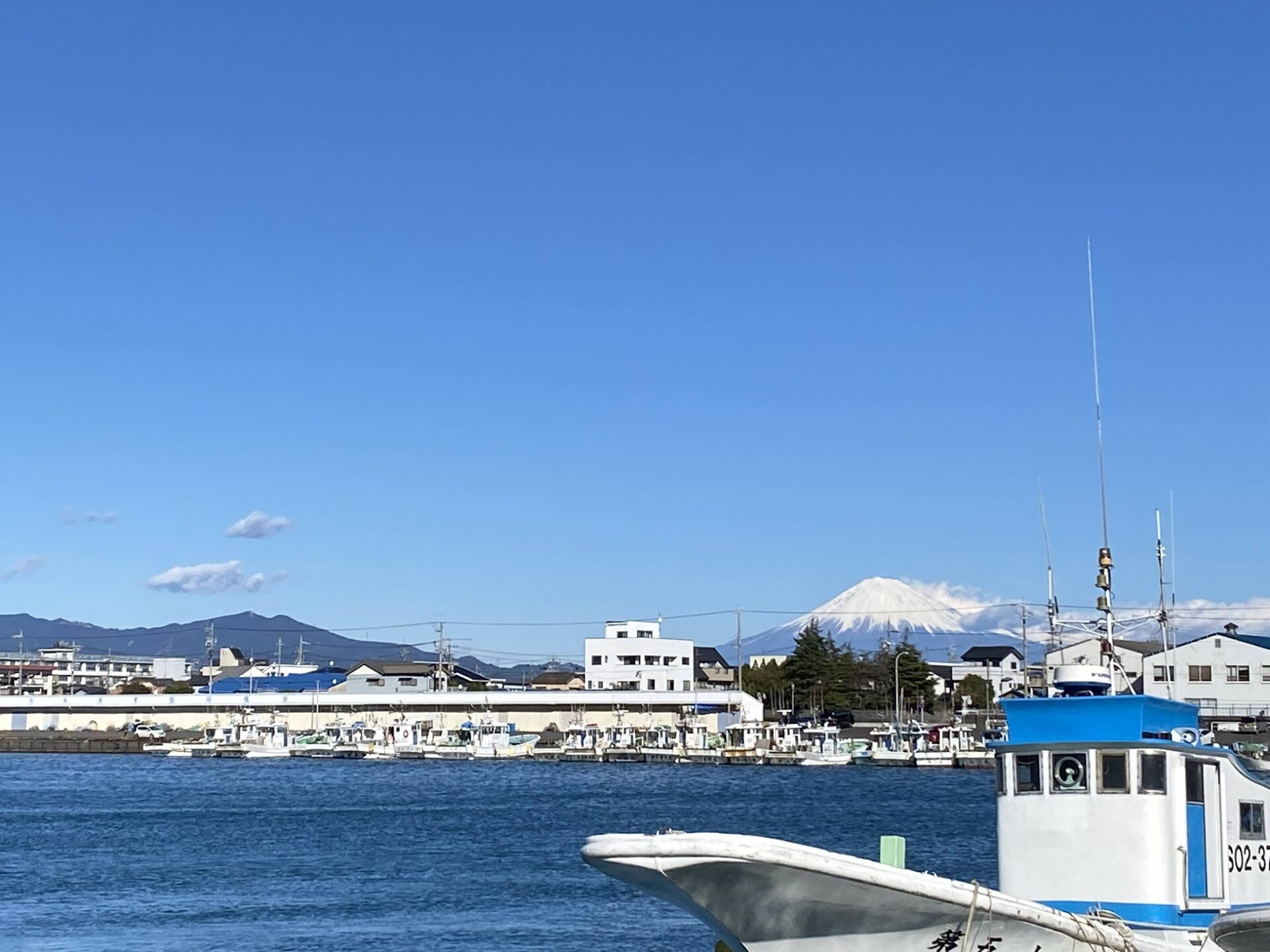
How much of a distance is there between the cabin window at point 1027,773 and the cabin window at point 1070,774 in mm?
197

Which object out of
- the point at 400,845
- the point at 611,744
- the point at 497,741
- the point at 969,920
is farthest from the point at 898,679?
the point at 969,920

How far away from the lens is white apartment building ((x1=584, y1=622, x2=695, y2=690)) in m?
154

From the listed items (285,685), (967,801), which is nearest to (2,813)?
(967,801)

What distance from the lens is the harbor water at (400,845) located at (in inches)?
1406

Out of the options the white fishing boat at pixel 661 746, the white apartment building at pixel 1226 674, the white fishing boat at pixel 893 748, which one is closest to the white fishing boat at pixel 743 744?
the white fishing boat at pixel 661 746

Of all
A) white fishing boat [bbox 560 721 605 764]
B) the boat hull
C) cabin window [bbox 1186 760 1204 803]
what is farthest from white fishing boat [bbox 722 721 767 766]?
the boat hull

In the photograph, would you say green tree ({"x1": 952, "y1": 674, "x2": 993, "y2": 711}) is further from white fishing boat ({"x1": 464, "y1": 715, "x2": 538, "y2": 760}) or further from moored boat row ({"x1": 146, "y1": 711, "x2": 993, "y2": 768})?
white fishing boat ({"x1": 464, "y1": 715, "x2": 538, "y2": 760})

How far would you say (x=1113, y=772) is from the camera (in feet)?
57.8

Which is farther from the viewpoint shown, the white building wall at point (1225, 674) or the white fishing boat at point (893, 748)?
the white fishing boat at point (893, 748)

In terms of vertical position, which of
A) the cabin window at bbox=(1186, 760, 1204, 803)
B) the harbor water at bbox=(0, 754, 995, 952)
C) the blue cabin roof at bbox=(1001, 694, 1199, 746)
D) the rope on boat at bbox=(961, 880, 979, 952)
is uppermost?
the blue cabin roof at bbox=(1001, 694, 1199, 746)

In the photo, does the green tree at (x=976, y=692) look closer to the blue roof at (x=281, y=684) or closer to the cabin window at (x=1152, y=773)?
the blue roof at (x=281, y=684)

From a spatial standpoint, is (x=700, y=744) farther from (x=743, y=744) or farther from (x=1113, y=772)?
(x=1113, y=772)

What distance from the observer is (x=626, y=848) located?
1444 centimetres

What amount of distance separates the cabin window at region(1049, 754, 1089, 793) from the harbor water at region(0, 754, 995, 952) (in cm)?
1618
